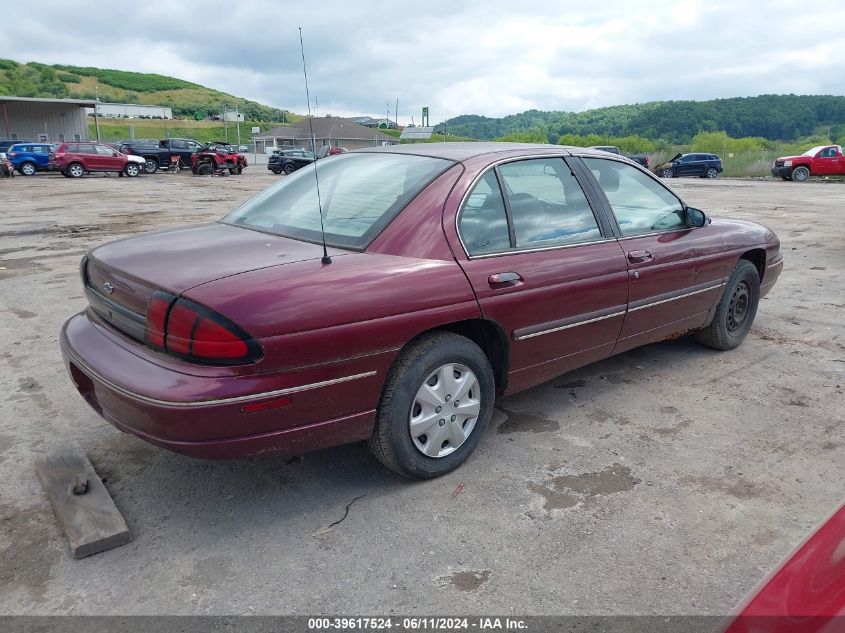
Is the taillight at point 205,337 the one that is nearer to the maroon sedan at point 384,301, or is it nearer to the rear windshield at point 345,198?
the maroon sedan at point 384,301

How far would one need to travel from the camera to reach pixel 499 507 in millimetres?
2938

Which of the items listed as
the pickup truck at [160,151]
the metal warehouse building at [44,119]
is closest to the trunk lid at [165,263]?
the pickup truck at [160,151]

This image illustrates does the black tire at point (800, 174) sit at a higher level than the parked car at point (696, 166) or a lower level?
lower

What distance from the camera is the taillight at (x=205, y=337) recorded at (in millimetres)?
2459

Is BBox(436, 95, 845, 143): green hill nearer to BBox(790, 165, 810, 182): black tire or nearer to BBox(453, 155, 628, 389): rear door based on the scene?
BBox(790, 165, 810, 182): black tire

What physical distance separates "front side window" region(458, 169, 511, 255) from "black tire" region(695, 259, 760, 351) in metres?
2.27

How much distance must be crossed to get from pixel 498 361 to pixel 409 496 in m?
0.83

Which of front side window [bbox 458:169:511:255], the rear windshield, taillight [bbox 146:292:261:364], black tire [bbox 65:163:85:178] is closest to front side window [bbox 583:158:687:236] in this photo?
front side window [bbox 458:169:511:255]

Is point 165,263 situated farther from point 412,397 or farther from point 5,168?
point 5,168

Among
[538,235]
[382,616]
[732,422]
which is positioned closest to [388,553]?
[382,616]

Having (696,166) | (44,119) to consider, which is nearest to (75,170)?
(44,119)

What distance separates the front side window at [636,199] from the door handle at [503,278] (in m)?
1.05

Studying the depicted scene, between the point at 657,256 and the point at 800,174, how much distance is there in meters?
31.1

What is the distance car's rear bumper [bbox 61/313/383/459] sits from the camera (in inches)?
96.3
